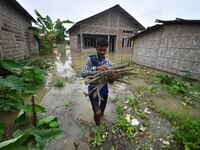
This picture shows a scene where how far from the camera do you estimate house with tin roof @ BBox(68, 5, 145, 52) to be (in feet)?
52.8

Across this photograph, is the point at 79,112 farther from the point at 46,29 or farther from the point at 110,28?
the point at 110,28

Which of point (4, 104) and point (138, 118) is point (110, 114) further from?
point (4, 104)

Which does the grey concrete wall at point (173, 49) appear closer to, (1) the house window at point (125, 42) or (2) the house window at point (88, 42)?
(1) the house window at point (125, 42)

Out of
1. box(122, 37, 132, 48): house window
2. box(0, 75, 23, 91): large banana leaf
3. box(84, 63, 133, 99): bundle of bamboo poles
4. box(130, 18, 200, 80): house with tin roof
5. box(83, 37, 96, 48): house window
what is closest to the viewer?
box(84, 63, 133, 99): bundle of bamboo poles

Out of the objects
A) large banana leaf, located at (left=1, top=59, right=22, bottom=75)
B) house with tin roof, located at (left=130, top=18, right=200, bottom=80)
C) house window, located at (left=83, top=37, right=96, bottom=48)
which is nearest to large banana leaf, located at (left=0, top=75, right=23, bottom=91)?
large banana leaf, located at (left=1, top=59, right=22, bottom=75)

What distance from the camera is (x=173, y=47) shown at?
6.87m

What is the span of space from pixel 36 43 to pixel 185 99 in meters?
14.3

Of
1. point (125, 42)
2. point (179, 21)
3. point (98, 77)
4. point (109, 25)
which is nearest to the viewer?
point (98, 77)

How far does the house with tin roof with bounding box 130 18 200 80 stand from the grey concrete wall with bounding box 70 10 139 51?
29.2 ft

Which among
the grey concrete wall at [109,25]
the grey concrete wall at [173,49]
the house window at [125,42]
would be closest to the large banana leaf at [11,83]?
the grey concrete wall at [173,49]

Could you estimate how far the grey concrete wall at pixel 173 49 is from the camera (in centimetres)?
589

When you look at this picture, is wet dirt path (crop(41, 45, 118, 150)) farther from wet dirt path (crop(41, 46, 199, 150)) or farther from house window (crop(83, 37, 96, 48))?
house window (crop(83, 37, 96, 48))

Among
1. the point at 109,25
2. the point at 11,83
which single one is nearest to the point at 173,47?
the point at 11,83

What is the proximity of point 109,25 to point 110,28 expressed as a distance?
0.45 meters
